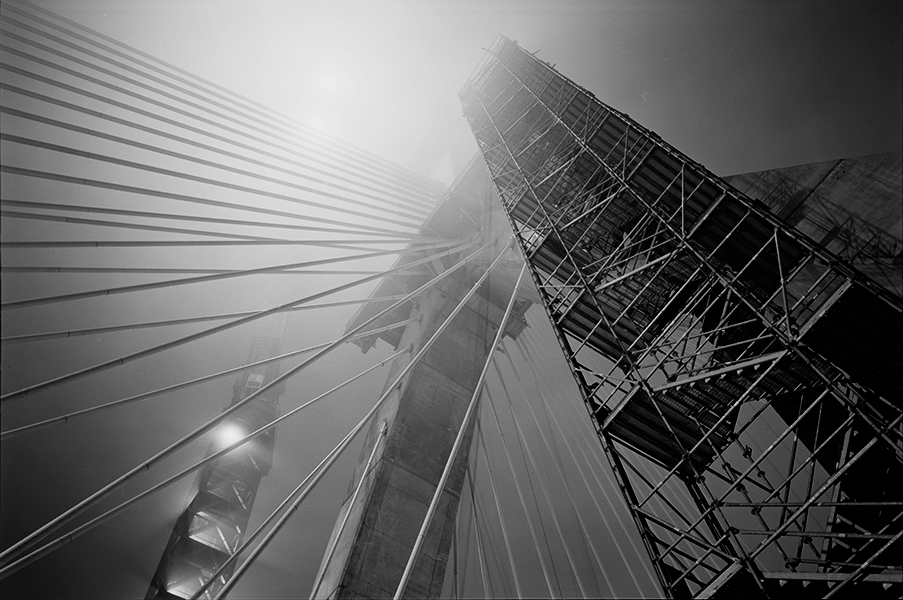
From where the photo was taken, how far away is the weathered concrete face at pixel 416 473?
1041 centimetres

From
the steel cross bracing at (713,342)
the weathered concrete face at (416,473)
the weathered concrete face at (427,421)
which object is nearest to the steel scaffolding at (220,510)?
the weathered concrete face at (427,421)

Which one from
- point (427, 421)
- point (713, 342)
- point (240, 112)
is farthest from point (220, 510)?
point (713, 342)

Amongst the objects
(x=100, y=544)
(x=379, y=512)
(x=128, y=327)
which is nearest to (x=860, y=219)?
(x=379, y=512)

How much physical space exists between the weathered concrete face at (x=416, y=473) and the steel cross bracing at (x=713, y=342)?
3.89 meters

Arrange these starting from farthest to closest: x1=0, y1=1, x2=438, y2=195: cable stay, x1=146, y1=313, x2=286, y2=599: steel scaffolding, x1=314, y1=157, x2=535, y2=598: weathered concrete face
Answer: x1=146, y1=313, x2=286, y2=599: steel scaffolding, x1=0, y1=1, x2=438, y2=195: cable stay, x1=314, y1=157, x2=535, y2=598: weathered concrete face

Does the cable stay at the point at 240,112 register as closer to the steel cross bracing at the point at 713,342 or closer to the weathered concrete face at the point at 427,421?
the weathered concrete face at the point at 427,421

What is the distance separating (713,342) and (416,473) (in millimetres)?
6733

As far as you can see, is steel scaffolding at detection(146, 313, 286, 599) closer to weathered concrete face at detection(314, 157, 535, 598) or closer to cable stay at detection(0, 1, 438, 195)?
weathered concrete face at detection(314, 157, 535, 598)

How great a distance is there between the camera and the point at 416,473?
11852 millimetres

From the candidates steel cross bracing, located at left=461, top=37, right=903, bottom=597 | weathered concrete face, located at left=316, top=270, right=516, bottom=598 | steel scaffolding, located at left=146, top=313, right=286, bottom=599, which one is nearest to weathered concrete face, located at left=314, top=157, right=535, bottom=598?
weathered concrete face, located at left=316, top=270, right=516, bottom=598

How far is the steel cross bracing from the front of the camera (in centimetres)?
659

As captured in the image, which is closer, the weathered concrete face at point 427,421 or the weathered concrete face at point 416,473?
the weathered concrete face at point 416,473

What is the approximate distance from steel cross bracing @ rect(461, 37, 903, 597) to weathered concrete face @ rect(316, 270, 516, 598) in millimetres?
3888

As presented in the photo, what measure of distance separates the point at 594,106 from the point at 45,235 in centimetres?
1895
